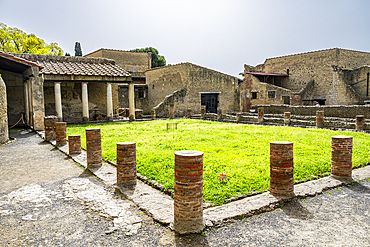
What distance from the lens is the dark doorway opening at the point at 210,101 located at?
2464 centimetres

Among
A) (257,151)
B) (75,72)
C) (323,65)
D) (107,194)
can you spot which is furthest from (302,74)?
(107,194)

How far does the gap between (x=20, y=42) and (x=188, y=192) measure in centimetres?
3528

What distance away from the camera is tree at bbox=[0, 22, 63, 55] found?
29106mm

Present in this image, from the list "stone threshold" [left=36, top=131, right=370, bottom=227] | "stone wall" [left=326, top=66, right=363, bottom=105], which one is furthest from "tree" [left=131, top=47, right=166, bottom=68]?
"stone threshold" [left=36, top=131, right=370, bottom=227]

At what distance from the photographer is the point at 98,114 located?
18828mm

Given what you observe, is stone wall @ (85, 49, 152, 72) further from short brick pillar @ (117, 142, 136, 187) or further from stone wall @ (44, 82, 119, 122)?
short brick pillar @ (117, 142, 136, 187)

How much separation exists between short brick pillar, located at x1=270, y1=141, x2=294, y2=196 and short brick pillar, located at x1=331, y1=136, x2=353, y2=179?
1.44 metres

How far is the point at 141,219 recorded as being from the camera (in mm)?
3195

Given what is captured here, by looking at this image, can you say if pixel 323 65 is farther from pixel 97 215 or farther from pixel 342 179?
pixel 97 215

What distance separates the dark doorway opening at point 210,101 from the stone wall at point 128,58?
41.8 feet

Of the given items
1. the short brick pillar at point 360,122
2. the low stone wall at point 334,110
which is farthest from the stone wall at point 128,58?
the short brick pillar at point 360,122

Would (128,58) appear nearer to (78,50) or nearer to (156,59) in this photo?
(78,50)

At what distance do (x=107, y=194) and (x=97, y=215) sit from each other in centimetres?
70

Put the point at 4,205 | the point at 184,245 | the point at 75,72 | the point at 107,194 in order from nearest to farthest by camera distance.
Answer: the point at 184,245 → the point at 4,205 → the point at 107,194 → the point at 75,72
